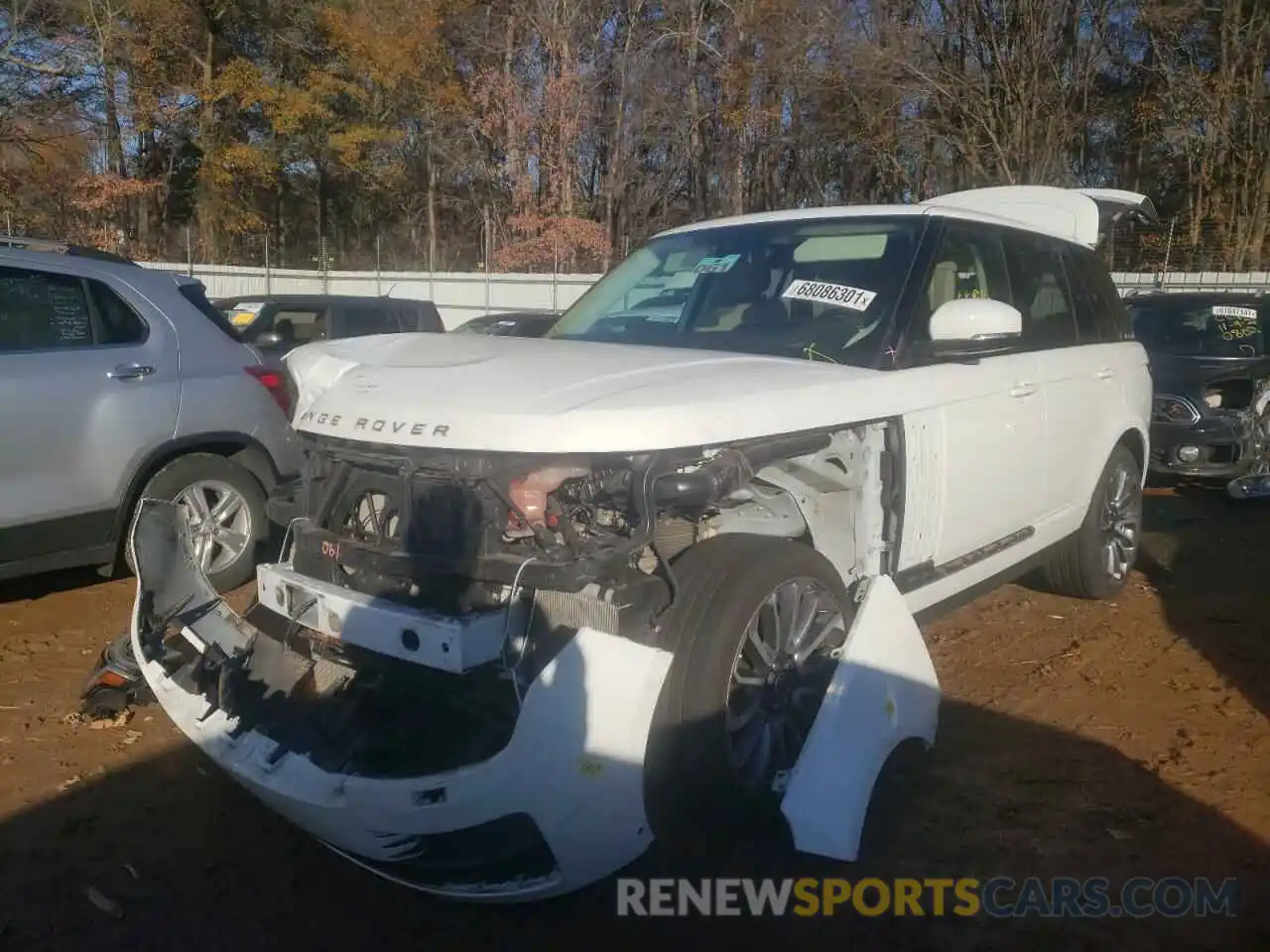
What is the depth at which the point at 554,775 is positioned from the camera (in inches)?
99.3

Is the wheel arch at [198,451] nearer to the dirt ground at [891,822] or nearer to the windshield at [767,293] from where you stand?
the dirt ground at [891,822]

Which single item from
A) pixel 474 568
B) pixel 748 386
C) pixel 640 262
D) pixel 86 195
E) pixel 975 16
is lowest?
pixel 474 568

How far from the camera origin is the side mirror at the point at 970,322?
3752mm

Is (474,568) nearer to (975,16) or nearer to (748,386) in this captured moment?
(748,386)

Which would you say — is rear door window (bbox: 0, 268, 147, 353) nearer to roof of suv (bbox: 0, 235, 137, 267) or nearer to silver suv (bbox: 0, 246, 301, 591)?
silver suv (bbox: 0, 246, 301, 591)

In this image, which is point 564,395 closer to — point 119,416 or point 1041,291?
point 1041,291

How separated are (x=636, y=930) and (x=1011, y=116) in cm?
2555

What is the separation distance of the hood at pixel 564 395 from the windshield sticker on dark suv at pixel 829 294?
0.44 metres

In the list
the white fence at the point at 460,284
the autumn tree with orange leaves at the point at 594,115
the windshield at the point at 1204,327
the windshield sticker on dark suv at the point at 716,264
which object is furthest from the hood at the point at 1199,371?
the autumn tree with orange leaves at the point at 594,115

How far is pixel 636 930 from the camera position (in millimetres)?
2910

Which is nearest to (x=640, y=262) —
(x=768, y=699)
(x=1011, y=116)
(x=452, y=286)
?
(x=768, y=699)

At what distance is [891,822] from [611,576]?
134cm

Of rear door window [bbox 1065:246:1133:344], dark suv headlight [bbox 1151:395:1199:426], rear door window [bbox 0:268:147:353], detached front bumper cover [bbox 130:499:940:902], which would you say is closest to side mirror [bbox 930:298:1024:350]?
detached front bumper cover [bbox 130:499:940:902]

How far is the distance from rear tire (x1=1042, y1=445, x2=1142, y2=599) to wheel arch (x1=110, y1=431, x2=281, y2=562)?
407 cm
